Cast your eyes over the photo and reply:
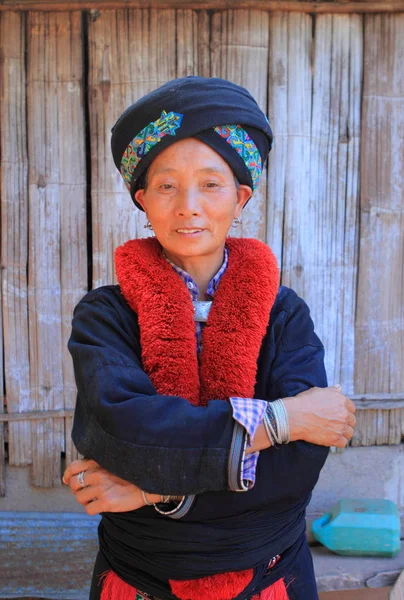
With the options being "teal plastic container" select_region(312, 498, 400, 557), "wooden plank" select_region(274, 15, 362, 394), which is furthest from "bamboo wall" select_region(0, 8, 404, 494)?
"teal plastic container" select_region(312, 498, 400, 557)

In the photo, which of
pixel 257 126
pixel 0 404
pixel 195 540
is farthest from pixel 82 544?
pixel 257 126

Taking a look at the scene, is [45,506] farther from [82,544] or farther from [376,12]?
[376,12]

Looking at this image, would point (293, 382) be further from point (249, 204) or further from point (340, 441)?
point (249, 204)

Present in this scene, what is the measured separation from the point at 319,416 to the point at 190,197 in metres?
0.70

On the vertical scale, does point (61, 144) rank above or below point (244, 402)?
above

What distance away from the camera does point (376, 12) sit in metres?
3.12

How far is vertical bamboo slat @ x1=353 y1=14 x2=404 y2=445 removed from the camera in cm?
315

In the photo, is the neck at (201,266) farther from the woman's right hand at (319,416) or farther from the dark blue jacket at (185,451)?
the woman's right hand at (319,416)

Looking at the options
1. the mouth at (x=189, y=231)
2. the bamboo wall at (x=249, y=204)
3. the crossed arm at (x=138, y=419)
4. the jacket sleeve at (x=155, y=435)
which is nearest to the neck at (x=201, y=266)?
the mouth at (x=189, y=231)

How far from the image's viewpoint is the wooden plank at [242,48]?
3.06 metres

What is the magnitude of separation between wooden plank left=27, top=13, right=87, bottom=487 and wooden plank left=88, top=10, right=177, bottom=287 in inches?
A: 3.1

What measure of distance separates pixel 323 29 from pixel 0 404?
2414 millimetres

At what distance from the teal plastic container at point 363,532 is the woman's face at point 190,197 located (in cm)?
174

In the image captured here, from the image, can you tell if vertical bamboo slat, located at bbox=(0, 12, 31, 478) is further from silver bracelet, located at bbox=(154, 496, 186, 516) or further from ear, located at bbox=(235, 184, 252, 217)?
silver bracelet, located at bbox=(154, 496, 186, 516)
